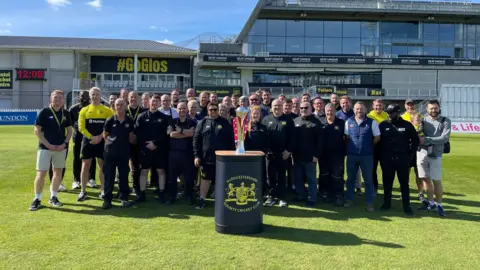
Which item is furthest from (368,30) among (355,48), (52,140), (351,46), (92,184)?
(52,140)

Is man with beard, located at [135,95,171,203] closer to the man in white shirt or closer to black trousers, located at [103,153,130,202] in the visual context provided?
the man in white shirt

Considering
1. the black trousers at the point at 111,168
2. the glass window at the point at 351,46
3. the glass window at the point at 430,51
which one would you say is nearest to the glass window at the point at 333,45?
the glass window at the point at 351,46

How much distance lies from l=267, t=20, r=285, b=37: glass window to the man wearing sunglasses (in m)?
40.7

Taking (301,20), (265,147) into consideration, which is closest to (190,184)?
(265,147)

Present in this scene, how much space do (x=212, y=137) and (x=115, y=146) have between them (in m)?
1.68

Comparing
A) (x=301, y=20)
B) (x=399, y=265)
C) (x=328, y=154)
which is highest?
(x=301, y=20)

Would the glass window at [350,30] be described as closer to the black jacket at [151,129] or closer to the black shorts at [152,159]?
the black jacket at [151,129]

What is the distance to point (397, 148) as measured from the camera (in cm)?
648

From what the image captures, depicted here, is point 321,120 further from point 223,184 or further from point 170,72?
point 170,72

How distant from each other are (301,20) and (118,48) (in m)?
21.6

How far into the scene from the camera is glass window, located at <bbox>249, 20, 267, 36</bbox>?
44875 millimetres

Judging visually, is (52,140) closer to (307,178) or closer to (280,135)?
(280,135)

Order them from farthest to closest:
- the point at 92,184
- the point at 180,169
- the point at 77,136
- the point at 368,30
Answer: the point at 368,30 → the point at 92,184 → the point at 77,136 → the point at 180,169

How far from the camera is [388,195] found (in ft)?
22.0
